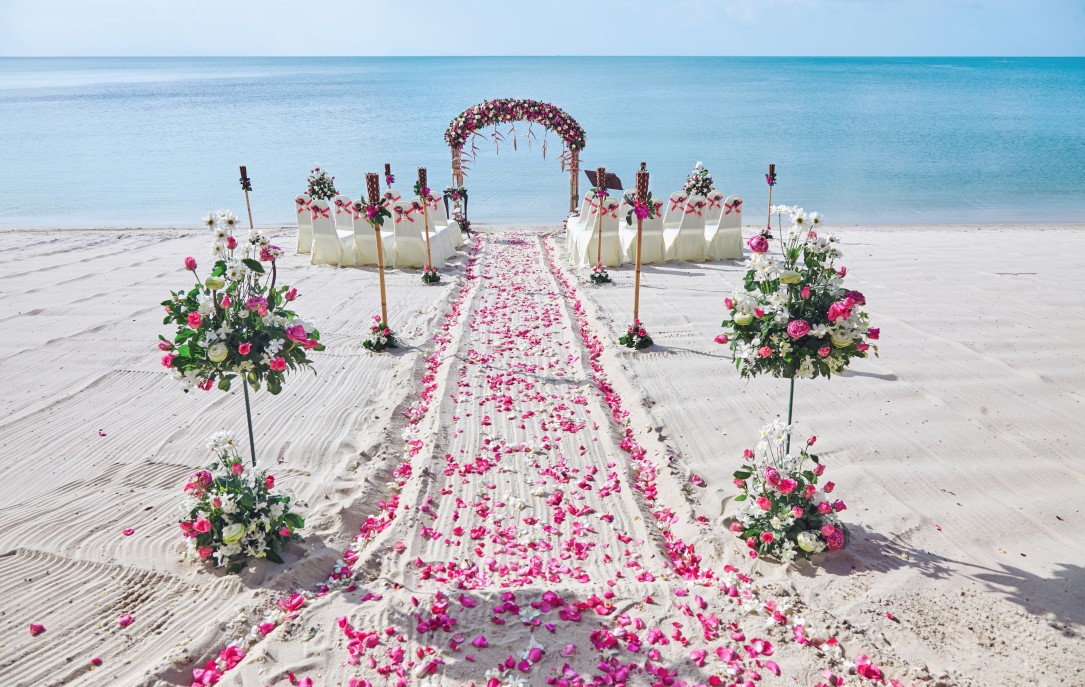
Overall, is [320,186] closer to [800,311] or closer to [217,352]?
[217,352]

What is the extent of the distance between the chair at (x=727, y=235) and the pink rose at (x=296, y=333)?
408 inches

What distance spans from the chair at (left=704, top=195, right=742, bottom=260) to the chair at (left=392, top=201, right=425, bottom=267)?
5292 millimetres

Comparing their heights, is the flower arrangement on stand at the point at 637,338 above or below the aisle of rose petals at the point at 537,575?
above

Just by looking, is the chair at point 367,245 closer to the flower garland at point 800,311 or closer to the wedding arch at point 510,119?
the wedding arch at point 510,119

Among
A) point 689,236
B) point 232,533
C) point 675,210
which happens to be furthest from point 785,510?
point 675,210

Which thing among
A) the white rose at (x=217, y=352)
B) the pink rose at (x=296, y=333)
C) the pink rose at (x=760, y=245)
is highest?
the pink rose at (x=760, y=245)

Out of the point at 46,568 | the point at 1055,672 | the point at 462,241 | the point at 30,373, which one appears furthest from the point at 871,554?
the point at 462,241

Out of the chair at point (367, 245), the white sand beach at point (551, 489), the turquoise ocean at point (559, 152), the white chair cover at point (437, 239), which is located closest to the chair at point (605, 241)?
the white chair cover at point (437, 239)

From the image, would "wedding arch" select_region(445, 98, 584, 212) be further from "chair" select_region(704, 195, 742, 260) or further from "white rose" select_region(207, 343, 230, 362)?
"white rose" select_region(207, 343, 230, 362)

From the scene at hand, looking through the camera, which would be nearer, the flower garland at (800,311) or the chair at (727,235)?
the flower garland at (800,311)

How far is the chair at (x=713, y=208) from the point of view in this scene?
512 inches

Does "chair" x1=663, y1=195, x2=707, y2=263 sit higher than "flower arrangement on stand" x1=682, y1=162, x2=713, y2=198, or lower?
lower

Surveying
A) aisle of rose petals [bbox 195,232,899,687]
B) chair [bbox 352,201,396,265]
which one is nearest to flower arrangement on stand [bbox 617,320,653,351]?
aisle of rose petals [bbox 195,232,899,687]

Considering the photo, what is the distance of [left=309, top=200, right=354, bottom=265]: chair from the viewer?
41.1 feet
